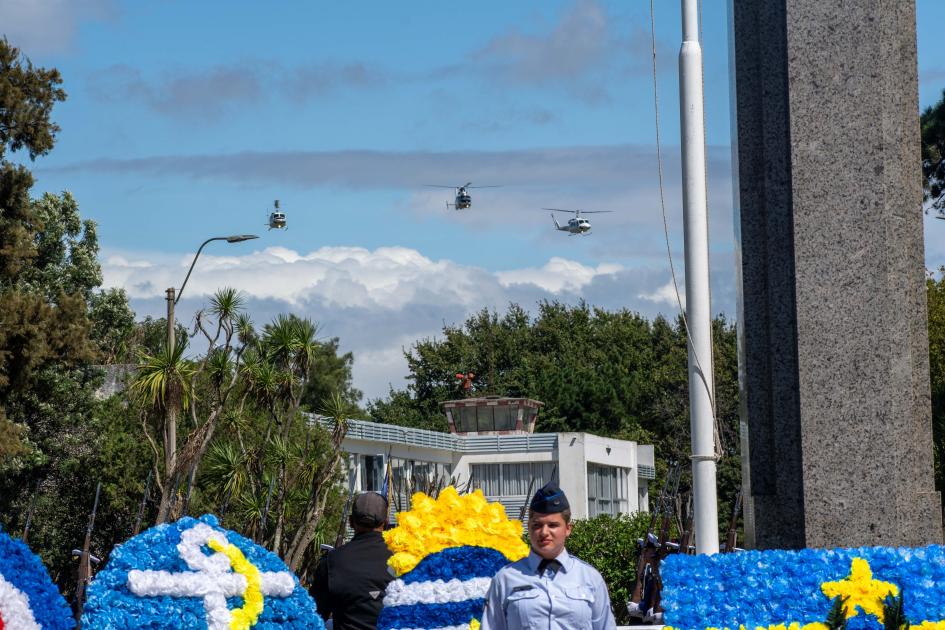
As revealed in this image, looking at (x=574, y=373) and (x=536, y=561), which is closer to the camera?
(x=536, y=561)

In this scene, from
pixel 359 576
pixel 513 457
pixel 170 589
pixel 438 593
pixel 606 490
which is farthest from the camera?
pixel 606 490

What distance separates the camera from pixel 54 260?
33.8 metres

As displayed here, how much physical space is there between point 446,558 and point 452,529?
0.47 m

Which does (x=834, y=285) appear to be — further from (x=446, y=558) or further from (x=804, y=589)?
(x=446, y=558)

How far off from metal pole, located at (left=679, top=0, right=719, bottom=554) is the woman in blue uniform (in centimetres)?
260

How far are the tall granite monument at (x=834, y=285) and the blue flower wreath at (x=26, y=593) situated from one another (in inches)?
147

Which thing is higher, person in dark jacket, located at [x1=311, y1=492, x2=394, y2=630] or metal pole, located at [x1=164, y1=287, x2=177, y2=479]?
metal pole, located at [x1=164, y1=287, x2=177, y2=479]

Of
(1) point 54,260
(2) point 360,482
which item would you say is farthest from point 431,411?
(1) point 54,260

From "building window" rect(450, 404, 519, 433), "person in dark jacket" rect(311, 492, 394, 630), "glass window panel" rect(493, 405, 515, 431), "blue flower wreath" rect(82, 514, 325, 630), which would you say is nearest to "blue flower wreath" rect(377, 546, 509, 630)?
"person in dark jacket" rect(311, 492, 394, 630)

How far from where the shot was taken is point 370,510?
299 inches

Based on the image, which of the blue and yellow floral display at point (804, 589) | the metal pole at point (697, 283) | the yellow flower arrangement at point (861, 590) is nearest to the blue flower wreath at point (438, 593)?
the blue and yellow floral display at point (804, 589)

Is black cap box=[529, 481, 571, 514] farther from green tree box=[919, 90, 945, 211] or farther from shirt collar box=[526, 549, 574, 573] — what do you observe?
green tree box=[919, 90, 945, 211]

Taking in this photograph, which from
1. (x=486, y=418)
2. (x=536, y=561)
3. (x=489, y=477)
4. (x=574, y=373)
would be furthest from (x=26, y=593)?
(x=574, y=373)

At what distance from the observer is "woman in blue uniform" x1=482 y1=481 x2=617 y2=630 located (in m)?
5.30
